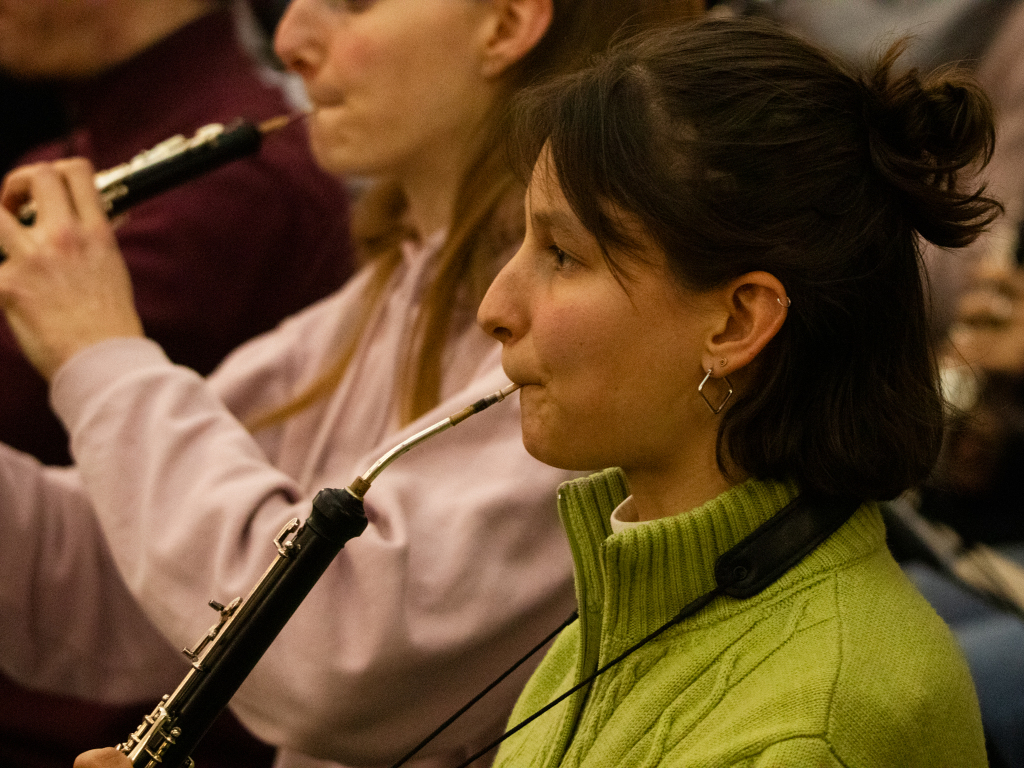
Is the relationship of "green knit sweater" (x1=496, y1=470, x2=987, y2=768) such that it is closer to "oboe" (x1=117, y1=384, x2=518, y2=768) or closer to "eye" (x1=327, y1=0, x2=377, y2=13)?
"oboe" (x1=117, y1=384, x2=518, y2=768)

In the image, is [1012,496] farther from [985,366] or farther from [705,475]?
[705,475]

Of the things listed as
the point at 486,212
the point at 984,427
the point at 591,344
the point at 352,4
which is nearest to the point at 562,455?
the point at 591,344

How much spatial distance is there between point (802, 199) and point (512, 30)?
504mm

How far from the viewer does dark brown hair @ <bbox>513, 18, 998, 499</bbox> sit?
2.19ft

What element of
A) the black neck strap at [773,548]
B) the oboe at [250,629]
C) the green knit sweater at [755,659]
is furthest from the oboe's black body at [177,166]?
the black neck strap at [773,548]

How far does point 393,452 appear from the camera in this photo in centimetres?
78

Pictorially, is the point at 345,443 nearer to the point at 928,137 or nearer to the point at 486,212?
the point at 486,212

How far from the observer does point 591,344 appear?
2.28 ft

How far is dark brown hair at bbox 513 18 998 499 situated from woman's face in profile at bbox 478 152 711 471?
0.01 metres

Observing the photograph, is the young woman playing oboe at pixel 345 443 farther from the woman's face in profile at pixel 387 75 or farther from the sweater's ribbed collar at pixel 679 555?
the sweater's ribbed collar at pixel 679 555

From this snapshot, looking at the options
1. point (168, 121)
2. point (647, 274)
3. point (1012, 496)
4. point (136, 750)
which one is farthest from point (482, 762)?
point (168, 121)

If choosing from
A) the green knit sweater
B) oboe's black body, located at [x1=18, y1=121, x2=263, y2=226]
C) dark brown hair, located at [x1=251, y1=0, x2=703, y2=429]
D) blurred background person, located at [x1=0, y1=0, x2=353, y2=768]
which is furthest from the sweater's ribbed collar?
blurred background person, located at [x1=0, y1=0, x2=353, y2=768]

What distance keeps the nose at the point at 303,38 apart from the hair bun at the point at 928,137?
1.92ft

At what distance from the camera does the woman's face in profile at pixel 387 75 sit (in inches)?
42.6
